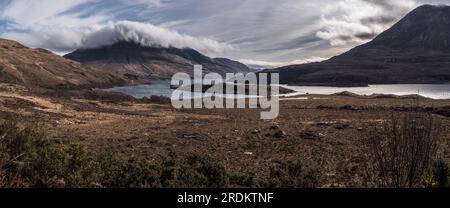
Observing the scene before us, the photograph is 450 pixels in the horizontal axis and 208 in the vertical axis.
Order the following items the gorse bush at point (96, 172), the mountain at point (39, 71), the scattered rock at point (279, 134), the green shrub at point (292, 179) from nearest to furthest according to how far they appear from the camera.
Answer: the gorse bush at point (96, 172) < the green shrub at point (292, 179) < the scattered rock at point (279, 134) < the mountain at point (39, 71)

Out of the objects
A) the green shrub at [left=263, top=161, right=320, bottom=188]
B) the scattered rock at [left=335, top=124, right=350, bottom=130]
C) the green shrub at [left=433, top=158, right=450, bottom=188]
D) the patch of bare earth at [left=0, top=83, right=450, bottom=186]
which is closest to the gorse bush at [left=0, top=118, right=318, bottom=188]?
the green shrub at [left=263, top=161, right=320, bottom=188]

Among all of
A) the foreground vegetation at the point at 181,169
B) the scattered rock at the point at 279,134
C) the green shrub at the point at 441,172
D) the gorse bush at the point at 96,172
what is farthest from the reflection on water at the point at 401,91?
the gorse bush at the point at 96,172

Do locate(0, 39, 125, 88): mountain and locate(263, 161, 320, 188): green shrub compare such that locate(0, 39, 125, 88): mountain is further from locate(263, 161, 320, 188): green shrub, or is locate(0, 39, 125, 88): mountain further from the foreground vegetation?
locate(263, 161, 320, 188): green shrub

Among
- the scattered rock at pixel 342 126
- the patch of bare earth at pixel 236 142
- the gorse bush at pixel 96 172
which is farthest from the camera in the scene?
the scattered rock at pixel 342 126

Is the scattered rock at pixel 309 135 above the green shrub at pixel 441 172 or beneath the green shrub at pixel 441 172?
beneath

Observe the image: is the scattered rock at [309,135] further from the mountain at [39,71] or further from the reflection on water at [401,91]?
the mountain at [39,71]

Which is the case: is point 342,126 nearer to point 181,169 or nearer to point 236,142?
point 236,142

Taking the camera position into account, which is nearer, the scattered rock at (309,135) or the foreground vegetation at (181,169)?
the foreground vegetation at (181,169)

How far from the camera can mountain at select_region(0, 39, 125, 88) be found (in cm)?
11879

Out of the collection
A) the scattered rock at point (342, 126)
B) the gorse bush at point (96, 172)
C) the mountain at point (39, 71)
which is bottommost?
the scattered rock at point (342, 126)

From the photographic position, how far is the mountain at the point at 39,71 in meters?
119

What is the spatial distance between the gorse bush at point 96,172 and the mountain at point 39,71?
96.0m

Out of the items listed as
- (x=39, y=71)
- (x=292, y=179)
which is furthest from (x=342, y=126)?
(x=39, y=71)
